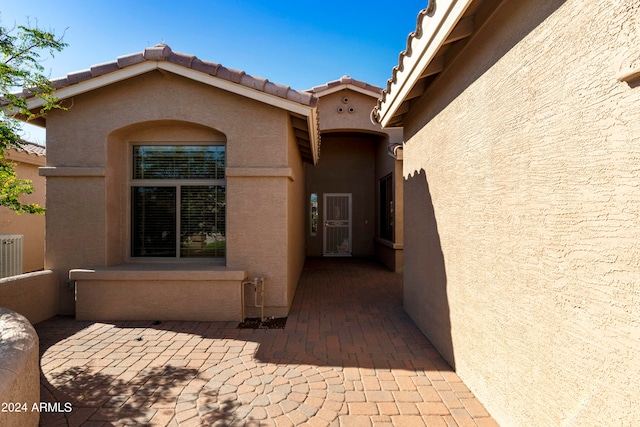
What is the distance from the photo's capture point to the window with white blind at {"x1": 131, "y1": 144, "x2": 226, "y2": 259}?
6.14 metres

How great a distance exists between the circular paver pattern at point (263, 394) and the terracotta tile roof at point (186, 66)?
4.30 meters

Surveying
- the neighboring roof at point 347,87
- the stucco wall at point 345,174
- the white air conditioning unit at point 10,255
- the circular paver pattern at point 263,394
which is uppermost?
the neighboring roof at point 347,87

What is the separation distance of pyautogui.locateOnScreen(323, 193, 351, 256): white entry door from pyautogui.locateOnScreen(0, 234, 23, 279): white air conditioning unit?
9889 mm

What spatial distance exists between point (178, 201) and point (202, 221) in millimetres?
632

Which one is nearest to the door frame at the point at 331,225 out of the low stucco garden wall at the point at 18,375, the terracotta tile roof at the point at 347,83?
the terracotta tile roof at the point at 347,83

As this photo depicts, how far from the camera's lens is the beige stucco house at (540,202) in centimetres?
170

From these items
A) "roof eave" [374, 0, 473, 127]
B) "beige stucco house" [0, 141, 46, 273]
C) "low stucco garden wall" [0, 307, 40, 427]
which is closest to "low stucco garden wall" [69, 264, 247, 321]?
"low stucco garden wall" [0, 307, 40, 427]

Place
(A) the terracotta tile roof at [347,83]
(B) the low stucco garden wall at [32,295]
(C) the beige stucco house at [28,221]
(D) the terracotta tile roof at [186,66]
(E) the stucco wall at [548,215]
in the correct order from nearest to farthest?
1. (E) the stucco wall at [548,215]
2. (B) the low stucco garden wall at [32,295]
3. (D) the terracotta tile roof at [186,66]
4. (C) the beige stucco house at [28,221]
5. (A) the terracotta tile roof at [347,83]

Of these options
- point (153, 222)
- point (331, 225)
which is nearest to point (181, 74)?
point (153, 222)

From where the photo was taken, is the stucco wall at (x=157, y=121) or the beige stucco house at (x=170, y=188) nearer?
the beige stucco house at (x=170, y=188)

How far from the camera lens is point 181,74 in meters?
5.47

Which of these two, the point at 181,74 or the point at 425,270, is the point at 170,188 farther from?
the point at 425,270

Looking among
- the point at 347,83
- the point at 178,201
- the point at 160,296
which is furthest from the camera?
the point at 347,83

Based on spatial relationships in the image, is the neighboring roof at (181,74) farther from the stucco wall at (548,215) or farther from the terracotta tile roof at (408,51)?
the stucco wall at (548,215)
